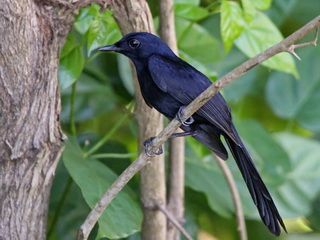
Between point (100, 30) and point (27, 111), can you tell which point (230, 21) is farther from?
point (27, 111)

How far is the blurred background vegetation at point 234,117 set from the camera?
2.14m

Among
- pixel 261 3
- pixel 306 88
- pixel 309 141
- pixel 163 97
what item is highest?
pixel 261 3

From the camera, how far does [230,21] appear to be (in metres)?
2.12

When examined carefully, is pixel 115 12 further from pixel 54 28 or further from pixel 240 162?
pixel 240 162

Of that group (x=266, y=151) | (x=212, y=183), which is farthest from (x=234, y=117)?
(x=212, y=183)

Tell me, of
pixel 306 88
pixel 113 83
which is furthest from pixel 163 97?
pixel 306 88

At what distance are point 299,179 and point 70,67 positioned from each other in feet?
4.84

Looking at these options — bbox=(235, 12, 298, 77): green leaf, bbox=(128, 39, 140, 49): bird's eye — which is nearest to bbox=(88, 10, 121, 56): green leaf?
bbox=(128, 39, 140, 49): bird's eye

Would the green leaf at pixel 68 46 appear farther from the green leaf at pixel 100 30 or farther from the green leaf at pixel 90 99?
the green leaf at pixel 90 99

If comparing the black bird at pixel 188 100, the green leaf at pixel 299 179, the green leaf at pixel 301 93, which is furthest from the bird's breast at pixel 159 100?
the green leaf at pixel 301 93

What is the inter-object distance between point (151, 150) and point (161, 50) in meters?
0.47

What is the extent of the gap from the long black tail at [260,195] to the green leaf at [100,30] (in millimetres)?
600

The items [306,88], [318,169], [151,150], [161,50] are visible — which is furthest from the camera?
[306,88]

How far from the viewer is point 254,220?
10.3 ft
